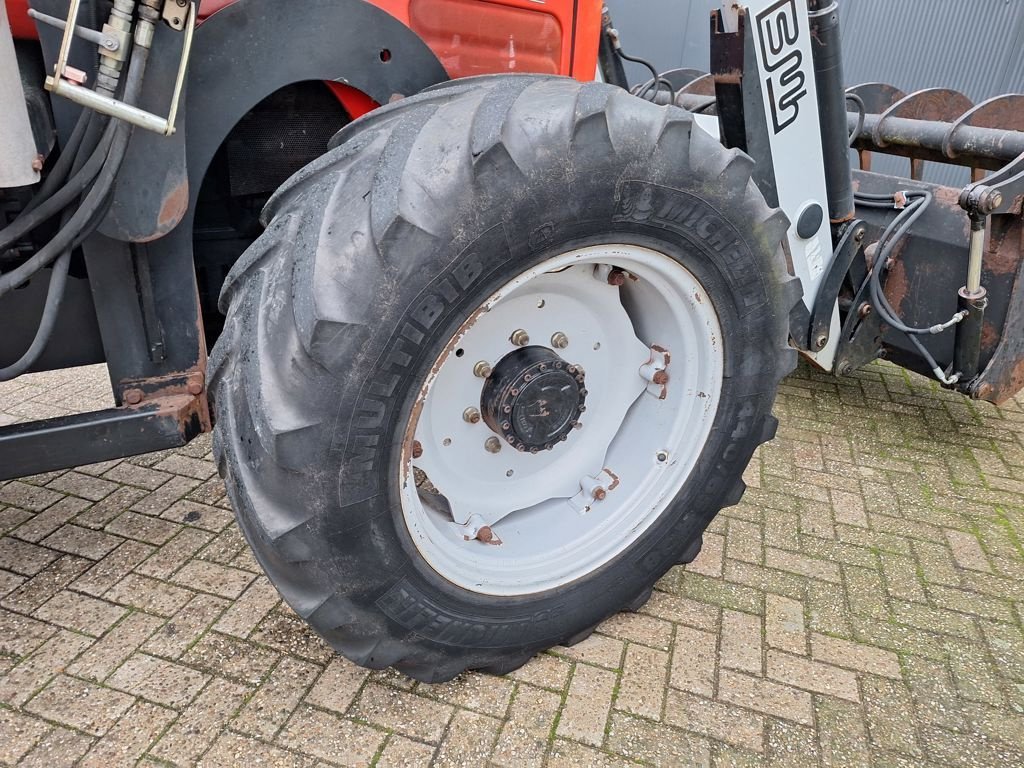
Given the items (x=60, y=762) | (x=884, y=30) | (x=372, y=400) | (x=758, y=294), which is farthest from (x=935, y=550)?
(x=884, y=30)

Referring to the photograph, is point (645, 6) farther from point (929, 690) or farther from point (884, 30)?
point (929, 690)

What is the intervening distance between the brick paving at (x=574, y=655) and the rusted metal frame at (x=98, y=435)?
2.20 feet

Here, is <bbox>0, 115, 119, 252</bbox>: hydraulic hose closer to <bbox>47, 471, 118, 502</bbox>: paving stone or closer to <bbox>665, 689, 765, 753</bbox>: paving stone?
<bbox>47, 471, 118, 502</bbox>: paving stone

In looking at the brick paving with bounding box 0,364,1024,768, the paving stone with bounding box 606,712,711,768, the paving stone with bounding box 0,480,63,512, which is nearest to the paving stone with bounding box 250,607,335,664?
the brick paving with bounding box 0,364,1024,768

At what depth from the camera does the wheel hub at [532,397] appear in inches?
72.9

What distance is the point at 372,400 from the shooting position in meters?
1.44

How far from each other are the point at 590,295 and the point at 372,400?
0.77 metres

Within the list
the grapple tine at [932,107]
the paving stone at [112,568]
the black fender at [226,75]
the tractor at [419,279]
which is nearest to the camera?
the tractor at [419,279]

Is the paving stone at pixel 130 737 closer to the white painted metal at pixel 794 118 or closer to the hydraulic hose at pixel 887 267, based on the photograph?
the white painted metal at pixel 794 118

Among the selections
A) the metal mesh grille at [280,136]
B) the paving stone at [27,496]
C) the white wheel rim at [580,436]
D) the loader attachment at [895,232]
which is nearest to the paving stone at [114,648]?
the paving stone at [27,496]

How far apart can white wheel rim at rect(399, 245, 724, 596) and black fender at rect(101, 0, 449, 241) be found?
66 cm

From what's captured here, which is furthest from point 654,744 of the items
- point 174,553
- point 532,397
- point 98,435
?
point 174,553

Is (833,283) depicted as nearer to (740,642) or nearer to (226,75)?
(740,642)

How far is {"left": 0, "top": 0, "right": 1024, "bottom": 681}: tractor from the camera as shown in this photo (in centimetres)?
140
